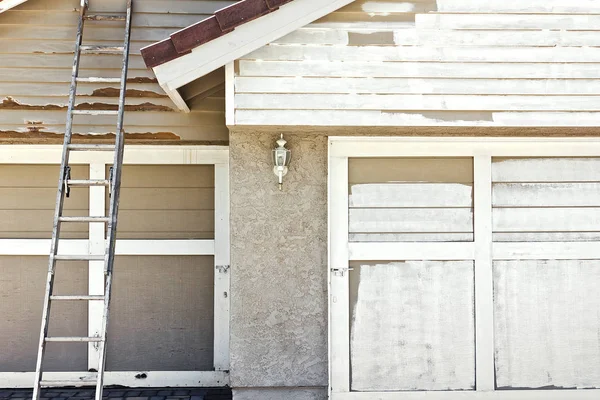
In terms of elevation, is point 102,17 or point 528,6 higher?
point 102,17

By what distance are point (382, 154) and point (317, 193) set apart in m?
0.58

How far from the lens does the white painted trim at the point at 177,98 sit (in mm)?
4141

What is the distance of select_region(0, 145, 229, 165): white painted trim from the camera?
16.8 ft

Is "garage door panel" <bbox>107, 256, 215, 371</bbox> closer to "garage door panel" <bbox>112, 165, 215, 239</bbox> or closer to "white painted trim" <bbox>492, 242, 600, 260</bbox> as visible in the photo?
"garage door panel" <bbox>112, 165, 215, 239</bbox>

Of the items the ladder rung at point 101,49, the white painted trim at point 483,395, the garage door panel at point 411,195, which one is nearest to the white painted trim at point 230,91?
the ladder rung at point 101,49

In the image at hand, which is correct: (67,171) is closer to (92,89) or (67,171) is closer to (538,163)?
(92,89)

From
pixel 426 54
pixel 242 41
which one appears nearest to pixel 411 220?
pixel 426 54

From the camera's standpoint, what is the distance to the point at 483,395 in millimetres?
4555

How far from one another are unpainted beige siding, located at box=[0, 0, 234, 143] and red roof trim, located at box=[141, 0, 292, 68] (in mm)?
942

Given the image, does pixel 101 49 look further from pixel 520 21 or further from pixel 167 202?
pixel 520 21

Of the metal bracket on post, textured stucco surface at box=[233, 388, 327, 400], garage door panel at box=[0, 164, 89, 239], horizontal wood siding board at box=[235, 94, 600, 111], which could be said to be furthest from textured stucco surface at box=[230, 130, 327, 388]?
garage door panel at box=[0, 164, 89, 239]

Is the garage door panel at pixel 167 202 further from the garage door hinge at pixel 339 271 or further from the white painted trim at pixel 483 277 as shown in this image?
the white painted trim at pixel 483 277

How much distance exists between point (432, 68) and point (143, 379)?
11.3 feet

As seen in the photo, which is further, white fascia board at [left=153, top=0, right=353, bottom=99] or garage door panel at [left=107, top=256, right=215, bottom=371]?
garage door panel at [left=107, top=256, right=215, bottom=371]
